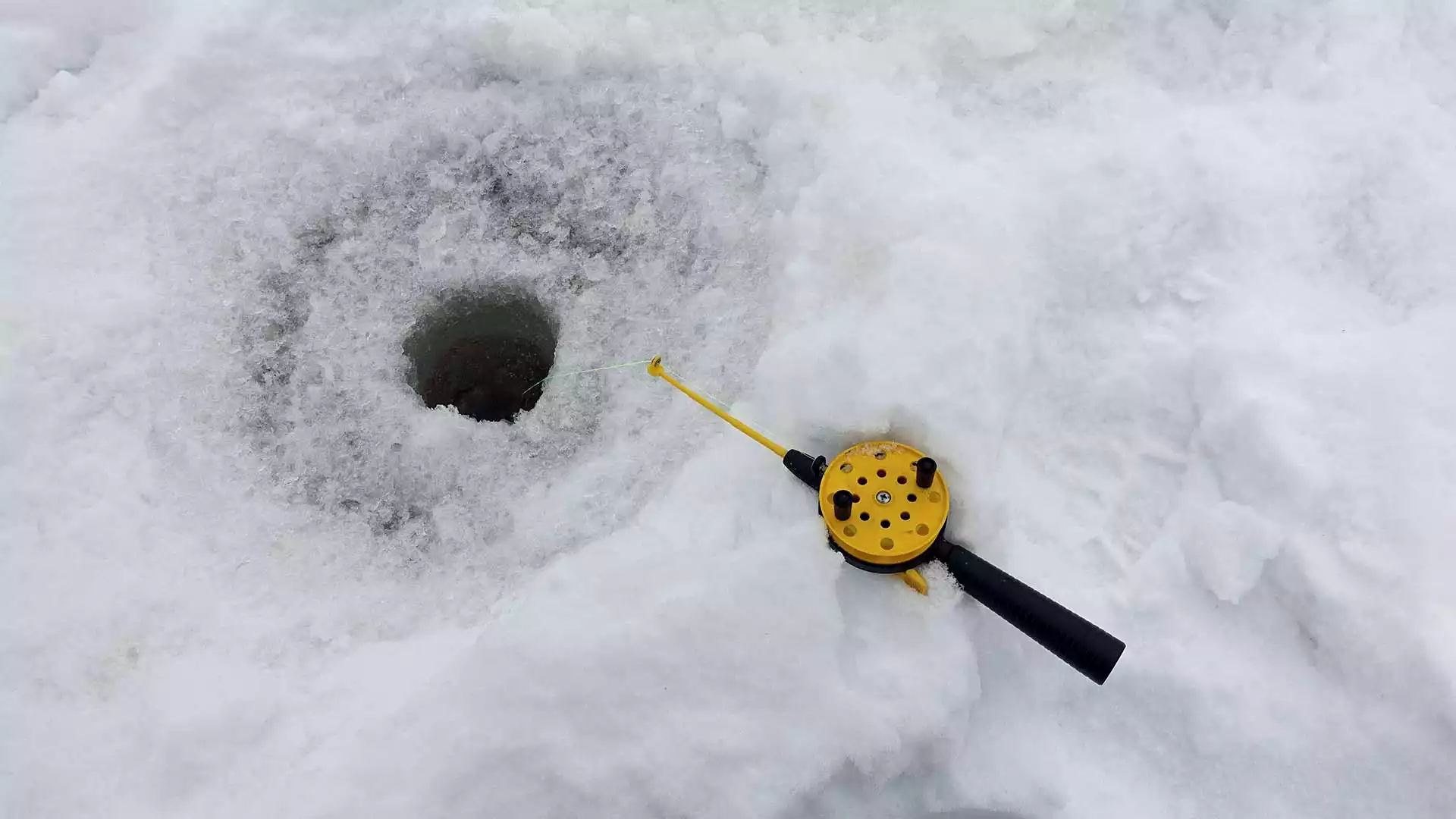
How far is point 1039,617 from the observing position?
100 centimetres

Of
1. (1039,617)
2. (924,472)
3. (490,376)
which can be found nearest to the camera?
(1039,617)

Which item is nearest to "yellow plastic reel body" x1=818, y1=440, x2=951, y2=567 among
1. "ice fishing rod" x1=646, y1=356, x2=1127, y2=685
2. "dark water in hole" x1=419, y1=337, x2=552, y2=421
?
"ice fishing rod" x1=646, y1=356, x2=1127, y2=685

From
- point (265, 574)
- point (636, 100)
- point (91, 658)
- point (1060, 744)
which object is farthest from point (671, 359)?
point (91, 658)

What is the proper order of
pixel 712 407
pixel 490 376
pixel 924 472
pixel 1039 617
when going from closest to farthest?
pixel 1039 617 < pixel 924 472 < pixel 712 407 < pixel 490 376

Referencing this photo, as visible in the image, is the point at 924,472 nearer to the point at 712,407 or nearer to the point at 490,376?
the point at 712,407

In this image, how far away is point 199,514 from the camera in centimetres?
130

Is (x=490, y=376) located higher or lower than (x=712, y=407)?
lower

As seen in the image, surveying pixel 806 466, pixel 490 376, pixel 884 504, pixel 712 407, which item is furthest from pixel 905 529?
pixel 490 376

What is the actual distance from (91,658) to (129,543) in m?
0.16

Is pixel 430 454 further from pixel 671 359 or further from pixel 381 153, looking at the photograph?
pixel 381 153

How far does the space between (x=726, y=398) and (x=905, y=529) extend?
37cm

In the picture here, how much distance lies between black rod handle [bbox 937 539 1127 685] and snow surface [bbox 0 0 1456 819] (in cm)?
6

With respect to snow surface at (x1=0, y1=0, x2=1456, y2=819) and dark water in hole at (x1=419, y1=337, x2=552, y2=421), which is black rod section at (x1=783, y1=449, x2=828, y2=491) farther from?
Answer: dark water in hole at (x1=419, y1=337, x2=552, y2=421)

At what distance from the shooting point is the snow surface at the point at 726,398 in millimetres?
1101
